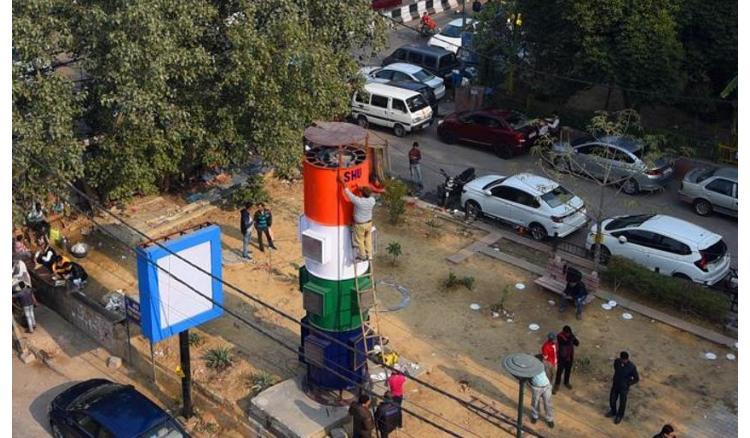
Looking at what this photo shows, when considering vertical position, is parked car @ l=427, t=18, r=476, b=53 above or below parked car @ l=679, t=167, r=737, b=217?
above

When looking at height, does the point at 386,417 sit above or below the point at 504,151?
below

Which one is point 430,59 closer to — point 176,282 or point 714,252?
point 714,252

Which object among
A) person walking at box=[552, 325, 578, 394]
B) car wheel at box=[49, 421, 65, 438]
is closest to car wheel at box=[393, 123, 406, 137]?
person walking at box=[552, 325, 578, 394]

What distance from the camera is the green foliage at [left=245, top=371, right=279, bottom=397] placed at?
17.7 metres

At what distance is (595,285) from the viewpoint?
20438mm

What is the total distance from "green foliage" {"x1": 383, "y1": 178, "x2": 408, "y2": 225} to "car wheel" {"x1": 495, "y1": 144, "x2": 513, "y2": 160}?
595cm

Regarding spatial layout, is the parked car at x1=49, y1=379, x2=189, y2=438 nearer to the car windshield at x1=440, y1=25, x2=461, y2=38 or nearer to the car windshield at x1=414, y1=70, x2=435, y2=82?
the car windshield at x1=414, y1=70, x2=435, y2=82

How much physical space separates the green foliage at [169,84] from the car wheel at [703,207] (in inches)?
401

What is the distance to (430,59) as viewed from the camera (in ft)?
117

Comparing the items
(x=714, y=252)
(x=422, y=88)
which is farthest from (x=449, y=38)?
(x=714, y=252)

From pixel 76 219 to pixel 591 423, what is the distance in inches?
559

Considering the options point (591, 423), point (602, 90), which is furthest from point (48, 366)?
point (602, 90)

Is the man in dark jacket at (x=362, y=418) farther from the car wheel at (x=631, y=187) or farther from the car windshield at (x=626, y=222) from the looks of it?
the car wheel at (x=631, y=187)

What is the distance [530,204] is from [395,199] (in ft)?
11.5
